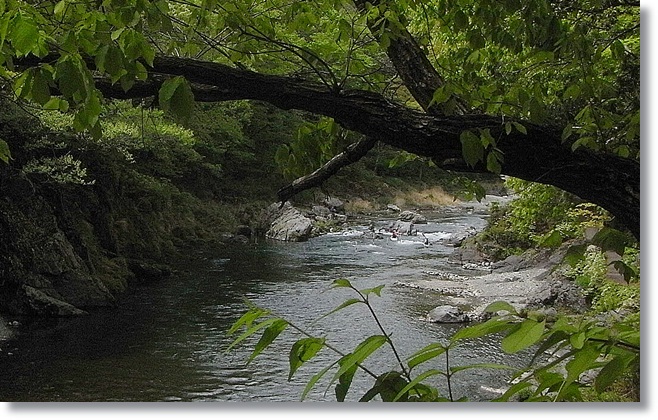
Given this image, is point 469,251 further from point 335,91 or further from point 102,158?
point 335,91

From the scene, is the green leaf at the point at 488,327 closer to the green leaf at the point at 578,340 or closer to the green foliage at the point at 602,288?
the green leaf at the point at 578,340

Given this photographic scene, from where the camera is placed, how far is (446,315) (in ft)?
9.61

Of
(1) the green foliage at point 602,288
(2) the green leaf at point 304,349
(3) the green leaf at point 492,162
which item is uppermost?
(3) the green leaf at point 492,162

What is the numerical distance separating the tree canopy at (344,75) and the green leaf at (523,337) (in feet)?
1.52

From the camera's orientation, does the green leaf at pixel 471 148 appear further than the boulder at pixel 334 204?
No

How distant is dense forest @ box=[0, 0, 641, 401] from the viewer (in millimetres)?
736

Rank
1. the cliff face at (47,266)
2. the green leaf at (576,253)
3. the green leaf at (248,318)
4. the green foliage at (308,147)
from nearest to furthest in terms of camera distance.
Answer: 1. the green leaf at (248,318)
2. the green leaf at (576,253)
3. the green foliage at (308,147)
4. the cliff face at (47,266)

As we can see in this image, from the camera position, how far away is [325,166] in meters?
1.40

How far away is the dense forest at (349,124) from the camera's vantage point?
736 mm

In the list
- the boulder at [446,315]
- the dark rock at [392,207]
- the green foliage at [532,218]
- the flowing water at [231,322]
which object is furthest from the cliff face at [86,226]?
the green foliage at [532,218]

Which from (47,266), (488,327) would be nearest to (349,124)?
(488,327)

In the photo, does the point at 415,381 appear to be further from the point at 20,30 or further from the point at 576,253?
the point at 20,30

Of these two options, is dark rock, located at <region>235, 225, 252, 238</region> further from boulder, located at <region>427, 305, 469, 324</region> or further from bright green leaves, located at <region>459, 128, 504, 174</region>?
bright green leaves, located at <region>459, 128, 504, 174</region>

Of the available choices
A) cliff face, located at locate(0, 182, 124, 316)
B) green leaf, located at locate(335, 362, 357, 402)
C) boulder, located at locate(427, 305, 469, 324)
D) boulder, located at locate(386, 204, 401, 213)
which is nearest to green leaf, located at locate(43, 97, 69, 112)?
green leaf, located at locate(335, 362, 357, 402)
